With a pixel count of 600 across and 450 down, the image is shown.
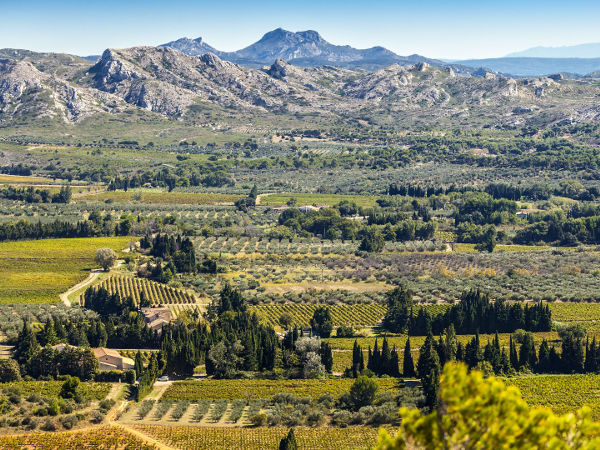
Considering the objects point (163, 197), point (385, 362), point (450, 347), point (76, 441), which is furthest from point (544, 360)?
point (163, 197)

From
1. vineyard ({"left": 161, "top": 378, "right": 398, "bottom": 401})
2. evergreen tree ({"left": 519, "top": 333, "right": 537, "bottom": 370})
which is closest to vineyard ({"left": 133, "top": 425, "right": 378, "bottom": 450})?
vineyard ({"left": 161, "top": 378, "right": 398, "bottom": 401})

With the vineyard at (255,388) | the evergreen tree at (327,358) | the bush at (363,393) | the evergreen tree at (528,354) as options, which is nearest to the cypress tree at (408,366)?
the vineyard at (255,388)

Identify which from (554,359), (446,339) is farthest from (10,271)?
(554,359)

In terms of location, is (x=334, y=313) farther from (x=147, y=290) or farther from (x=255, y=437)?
(x=255, y=437)

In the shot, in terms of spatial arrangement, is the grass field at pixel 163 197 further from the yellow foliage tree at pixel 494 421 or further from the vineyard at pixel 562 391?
the yellow foliage tree at pixel 494 421

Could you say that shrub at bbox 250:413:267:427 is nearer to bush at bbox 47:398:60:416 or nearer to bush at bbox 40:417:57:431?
bush at bbox 40:417:57:431

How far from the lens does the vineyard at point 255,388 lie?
59375 mm

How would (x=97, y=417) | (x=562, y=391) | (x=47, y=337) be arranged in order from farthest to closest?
(x=47, y=337)
(x=562, y=391)
(x=97, y=417)

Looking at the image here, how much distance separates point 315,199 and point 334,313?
8628 centimetres

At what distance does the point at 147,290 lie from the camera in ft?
311

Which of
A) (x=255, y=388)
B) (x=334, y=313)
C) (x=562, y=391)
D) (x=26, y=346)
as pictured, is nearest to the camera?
(x=562, y=391)

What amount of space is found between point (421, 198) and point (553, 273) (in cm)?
6693

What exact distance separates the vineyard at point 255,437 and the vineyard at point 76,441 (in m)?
1.98

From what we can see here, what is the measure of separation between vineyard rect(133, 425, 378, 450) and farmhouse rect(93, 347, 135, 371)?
597 inches
